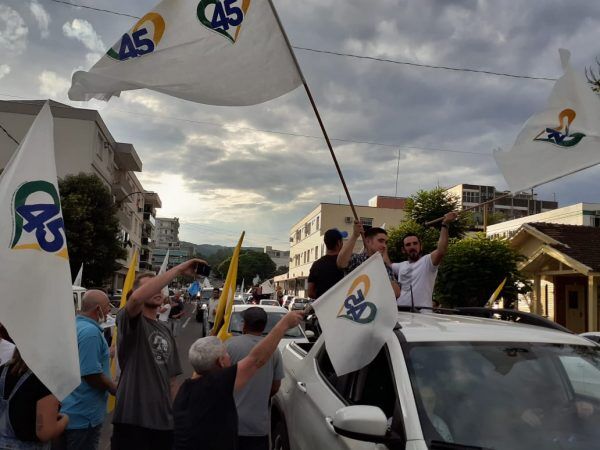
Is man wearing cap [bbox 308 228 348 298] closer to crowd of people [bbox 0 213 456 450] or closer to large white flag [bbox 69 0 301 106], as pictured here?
crowd of people [bbox 0 213 456 450]

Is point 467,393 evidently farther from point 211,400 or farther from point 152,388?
point 152,388

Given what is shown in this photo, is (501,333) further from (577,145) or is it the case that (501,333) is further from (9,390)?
(9,390)

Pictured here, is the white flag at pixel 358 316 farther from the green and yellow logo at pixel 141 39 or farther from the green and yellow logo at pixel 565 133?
the green and yellow logo at pixel 141 39

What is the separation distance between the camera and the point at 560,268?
2008 centimetres

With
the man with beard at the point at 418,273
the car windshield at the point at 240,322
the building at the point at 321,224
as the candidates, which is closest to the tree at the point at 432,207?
the car windshield at the point at 240,322

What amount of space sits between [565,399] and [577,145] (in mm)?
2038

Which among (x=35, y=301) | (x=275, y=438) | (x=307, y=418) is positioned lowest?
(x=275, y=438)

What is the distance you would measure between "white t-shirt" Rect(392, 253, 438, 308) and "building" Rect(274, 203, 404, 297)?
54.5 meters

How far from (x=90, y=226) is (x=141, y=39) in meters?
24.9

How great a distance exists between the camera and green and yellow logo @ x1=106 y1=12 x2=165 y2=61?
13.5ft

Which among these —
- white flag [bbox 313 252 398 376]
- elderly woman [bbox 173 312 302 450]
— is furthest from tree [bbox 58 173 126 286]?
white flag [bbox 313 252 398 376]

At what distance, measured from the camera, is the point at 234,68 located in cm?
441

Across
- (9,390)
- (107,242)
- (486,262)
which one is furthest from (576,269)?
(107,242)

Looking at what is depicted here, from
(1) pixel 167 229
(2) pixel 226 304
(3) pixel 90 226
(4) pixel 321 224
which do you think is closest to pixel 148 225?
(4) pixel 321 224
